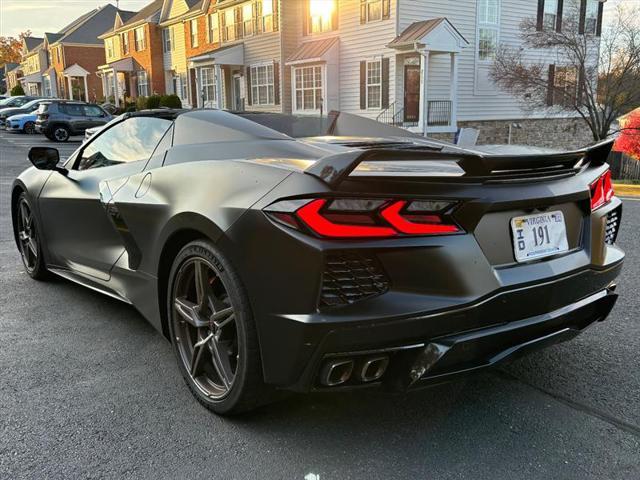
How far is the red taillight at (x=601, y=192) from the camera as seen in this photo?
9.52 feet

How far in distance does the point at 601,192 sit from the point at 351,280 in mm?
1568

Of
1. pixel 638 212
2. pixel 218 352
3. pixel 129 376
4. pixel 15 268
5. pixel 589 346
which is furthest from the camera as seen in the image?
pixel 638 212

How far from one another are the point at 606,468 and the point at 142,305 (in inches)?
95.4

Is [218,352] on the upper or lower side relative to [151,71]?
lower

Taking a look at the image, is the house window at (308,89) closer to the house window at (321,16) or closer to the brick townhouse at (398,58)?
the brick townhouse at (398,58)

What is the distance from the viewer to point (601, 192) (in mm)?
2996

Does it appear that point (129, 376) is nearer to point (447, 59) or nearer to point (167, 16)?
point (447, 59)

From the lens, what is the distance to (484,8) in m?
24.2

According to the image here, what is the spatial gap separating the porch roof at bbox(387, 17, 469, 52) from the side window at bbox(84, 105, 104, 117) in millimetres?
14131

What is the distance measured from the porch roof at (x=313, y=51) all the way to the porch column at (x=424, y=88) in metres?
4.60

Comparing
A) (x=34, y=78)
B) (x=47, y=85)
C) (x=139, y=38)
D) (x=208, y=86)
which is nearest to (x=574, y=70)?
(x=208, y=86)

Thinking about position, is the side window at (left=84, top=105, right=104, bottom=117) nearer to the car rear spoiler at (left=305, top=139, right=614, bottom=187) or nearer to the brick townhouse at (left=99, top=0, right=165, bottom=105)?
the brick townhouse at (left=99, top=0, right=165, bottom=105)

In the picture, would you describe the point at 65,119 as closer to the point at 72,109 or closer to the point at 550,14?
the point at 72,109

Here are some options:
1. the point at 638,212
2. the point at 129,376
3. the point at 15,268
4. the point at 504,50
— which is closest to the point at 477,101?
the point at 504,50
